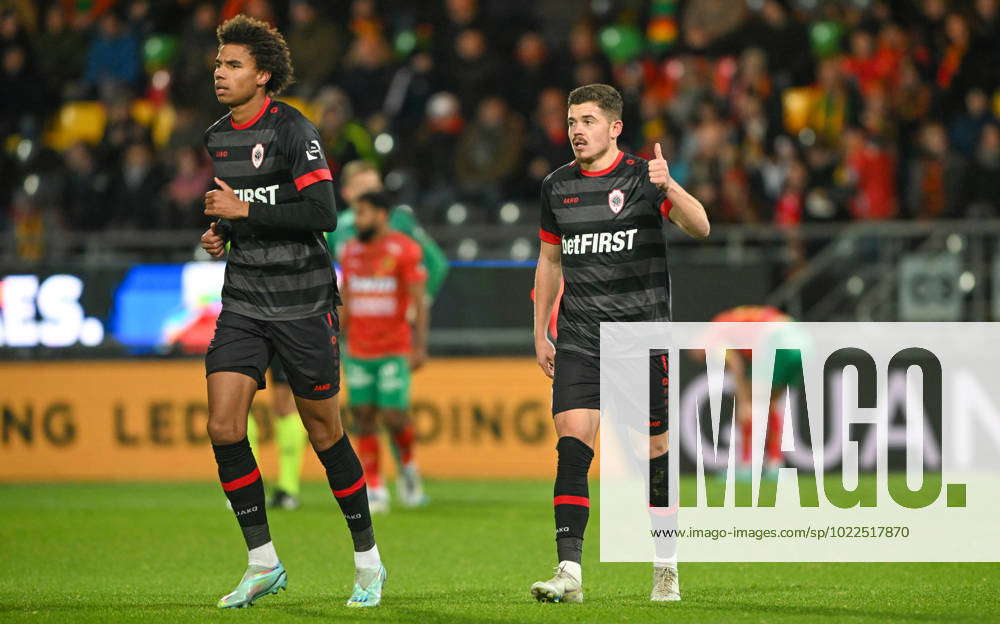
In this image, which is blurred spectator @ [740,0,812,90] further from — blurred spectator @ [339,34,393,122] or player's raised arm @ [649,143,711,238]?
player's raised arm @ [649,143,711,238]

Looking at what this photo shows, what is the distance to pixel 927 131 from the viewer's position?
16266 mm

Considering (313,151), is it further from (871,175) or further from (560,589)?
(871,175)

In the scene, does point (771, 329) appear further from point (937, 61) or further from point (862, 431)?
point (937, 61)

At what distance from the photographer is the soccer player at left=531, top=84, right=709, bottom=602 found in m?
7.03

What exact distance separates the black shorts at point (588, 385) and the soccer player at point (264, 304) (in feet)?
3.37

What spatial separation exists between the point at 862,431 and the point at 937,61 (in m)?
4.82

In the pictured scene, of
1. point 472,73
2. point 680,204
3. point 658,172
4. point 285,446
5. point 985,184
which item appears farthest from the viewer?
point 472,73

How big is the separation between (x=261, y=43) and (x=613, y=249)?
1875 mm

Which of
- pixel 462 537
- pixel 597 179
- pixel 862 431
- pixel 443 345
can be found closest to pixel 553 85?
pixel 443 345

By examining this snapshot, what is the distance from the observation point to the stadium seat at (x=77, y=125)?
65.0 feet

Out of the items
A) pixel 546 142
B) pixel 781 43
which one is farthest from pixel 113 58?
pixel 781 43

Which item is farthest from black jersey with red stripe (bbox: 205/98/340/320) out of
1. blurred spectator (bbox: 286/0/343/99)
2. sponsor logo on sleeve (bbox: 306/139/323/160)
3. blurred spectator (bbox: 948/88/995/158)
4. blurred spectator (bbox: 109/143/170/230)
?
blurred spectator (bbox: 286/0/343/99)

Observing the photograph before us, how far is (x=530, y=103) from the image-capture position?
18.5 metres

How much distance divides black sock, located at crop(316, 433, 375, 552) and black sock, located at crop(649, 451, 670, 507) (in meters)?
1.32
